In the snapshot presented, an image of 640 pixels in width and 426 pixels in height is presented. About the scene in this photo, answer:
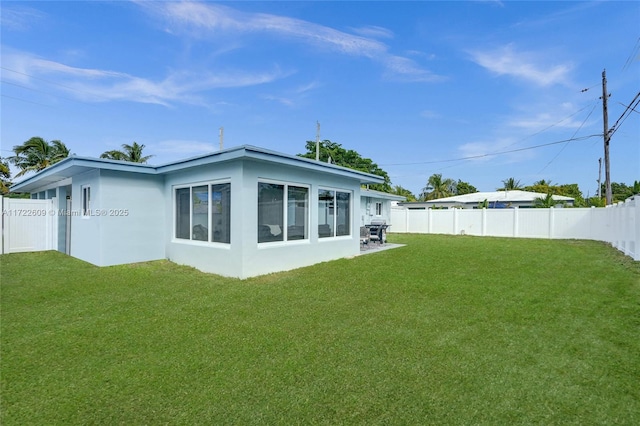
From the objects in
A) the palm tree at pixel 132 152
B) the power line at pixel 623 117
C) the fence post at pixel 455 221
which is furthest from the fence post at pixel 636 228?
the palm tree at pixel 132 152

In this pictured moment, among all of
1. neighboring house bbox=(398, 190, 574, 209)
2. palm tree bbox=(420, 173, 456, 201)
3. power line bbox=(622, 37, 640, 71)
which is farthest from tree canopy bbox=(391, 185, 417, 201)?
power line bbox=(622, 37, 640, 71)

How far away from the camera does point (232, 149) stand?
7.21 metres

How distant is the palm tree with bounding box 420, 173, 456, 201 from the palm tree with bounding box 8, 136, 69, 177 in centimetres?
4312

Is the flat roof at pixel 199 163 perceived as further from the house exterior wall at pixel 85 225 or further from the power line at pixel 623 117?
the power line at pixel 623 117

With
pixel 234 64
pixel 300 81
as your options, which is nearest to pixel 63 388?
pixel 234 64

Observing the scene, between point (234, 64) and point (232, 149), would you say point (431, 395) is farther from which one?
point (234, 64)

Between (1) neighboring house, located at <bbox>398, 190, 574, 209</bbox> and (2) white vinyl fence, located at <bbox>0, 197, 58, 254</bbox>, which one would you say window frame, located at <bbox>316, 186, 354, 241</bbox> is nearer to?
(2) white vinyl fence, located at <bbox>0, 197, 58, 254</bbox>

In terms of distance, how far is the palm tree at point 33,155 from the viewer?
28.7 meters

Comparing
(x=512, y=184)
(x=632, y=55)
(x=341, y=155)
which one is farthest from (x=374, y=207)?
(x=512, y=184)

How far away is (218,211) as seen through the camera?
8312mm

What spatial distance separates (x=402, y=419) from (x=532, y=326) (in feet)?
10.6

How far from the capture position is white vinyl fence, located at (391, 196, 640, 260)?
1177 centimetres

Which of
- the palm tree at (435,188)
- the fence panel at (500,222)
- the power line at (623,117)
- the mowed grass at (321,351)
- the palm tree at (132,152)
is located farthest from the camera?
the palm tree at (435,188)

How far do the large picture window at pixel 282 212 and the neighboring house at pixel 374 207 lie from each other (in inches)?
465
